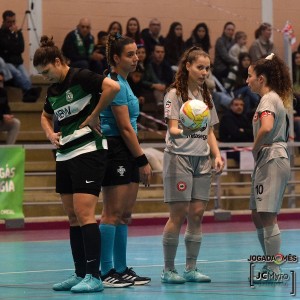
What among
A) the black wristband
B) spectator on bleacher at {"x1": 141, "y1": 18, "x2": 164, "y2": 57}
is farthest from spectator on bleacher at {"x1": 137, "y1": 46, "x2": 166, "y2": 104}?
the black wristband

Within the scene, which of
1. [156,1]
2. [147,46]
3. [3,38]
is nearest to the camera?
[3,38]

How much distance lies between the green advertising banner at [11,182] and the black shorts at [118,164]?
738cm

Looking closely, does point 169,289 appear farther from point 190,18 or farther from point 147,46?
point 190,18

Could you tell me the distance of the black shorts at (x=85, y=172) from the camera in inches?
327

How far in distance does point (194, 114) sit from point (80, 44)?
11.9 metres

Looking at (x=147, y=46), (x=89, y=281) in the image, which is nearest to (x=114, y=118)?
(x=89, y=281)

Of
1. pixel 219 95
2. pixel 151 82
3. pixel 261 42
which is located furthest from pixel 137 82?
pixel 261 42

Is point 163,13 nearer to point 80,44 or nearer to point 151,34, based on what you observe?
point 151,34

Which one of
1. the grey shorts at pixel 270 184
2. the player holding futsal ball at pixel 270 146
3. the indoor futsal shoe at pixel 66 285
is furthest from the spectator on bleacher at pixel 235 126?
the indoor futsal shoe at pixel 66 285

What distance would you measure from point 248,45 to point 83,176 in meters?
15.7

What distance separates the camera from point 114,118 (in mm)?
8758

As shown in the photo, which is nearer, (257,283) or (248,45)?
(257,283)

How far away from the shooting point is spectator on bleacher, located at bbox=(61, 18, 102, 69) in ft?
65.8

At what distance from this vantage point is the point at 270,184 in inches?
350
